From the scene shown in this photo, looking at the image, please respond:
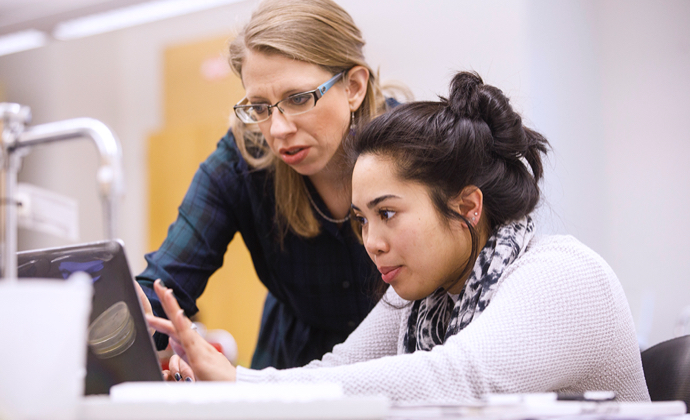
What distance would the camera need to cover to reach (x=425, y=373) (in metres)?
0.74

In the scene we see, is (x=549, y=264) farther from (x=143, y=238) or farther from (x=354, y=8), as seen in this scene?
(x=143, y=238)

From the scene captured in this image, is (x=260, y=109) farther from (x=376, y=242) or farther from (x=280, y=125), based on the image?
(x=376, y=242)

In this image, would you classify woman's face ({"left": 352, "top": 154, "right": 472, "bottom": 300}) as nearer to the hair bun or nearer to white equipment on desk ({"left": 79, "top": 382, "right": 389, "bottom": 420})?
the hair bun

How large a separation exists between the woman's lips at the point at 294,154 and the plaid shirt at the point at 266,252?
17cm

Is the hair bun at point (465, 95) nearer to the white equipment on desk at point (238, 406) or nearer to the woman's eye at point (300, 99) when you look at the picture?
the woman's eye at point (300, 99)

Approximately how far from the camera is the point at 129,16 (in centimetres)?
419

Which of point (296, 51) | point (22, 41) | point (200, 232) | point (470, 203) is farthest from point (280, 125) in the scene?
point (22, 41)

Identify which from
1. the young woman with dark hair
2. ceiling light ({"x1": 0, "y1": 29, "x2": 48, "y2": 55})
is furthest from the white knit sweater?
ceiling light ({"x1": 0, "y1": 29, "x2": 48, "y2": 55})

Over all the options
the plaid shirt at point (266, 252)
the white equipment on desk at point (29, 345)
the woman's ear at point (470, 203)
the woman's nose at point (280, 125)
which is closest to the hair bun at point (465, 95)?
the woman's ear at point (470, 203)

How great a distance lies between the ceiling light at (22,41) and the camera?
4.43 metres

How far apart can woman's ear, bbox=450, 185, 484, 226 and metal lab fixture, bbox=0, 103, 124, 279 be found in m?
0.60

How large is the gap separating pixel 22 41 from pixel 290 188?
3.99 m

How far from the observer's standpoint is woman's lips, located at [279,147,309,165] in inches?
53.5

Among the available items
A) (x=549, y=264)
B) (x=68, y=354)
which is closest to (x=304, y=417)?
(x=68, y=354)
